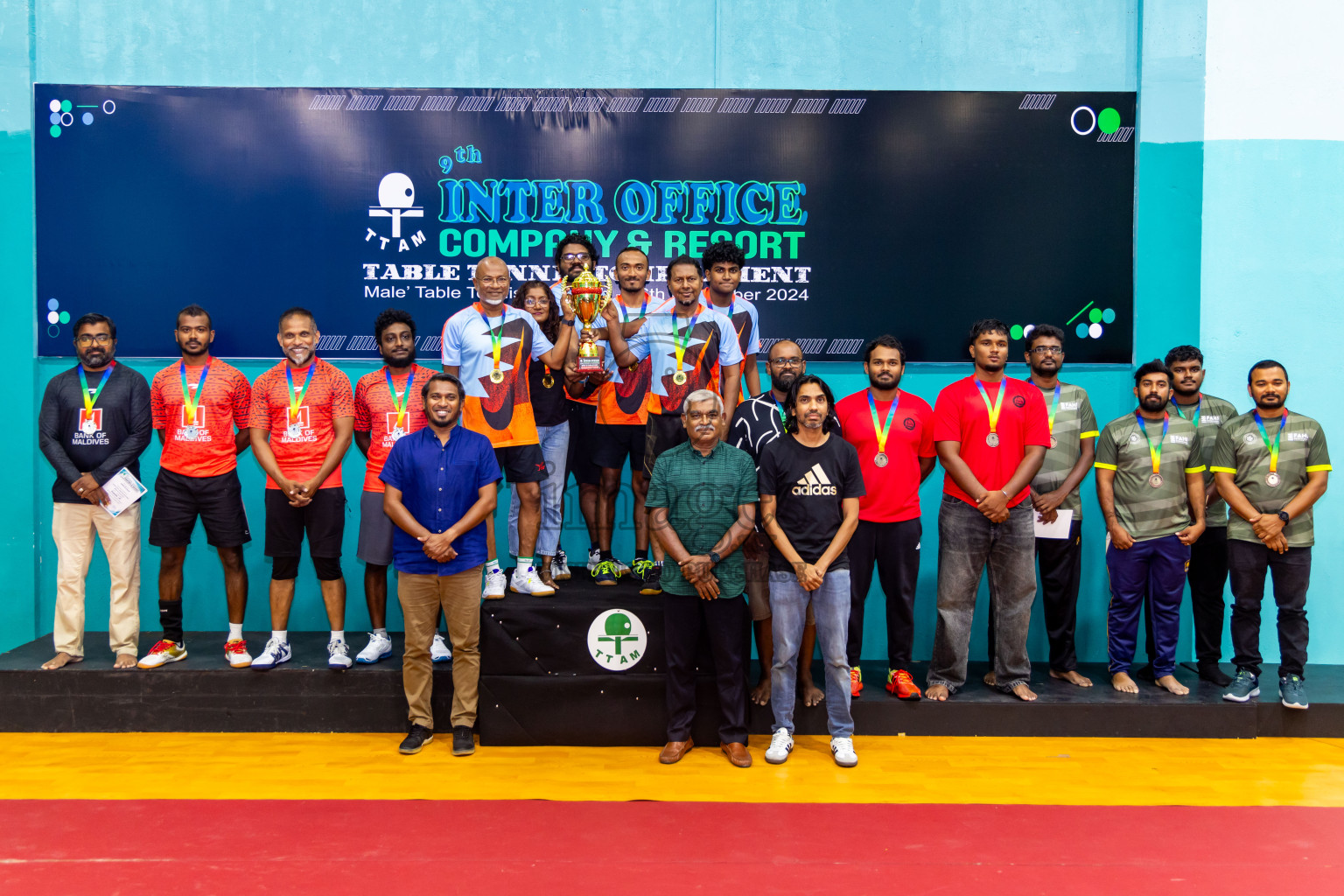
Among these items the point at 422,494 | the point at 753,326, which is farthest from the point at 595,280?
the point at 422,494

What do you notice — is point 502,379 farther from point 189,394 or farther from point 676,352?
point 189,394

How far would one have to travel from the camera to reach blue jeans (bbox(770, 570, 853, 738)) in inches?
158

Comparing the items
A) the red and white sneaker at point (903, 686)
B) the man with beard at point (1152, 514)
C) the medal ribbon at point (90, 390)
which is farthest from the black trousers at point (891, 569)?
the medal ribbon at point (90, 390)

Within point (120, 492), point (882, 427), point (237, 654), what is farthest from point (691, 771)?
point (120, 492)

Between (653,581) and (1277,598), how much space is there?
3.14m

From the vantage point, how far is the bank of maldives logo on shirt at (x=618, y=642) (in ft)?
14.1

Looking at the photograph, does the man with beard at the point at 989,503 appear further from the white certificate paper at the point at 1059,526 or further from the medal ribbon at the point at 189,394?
the medal ribbon at the point at 189,394

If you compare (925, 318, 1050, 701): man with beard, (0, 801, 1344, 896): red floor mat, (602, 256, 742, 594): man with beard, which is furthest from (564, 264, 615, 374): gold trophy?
(0, 801, 1344, 896): red floor mat

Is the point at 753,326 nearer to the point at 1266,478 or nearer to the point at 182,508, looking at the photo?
the point at 1266,478

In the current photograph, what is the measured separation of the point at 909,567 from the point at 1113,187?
9.32 feet

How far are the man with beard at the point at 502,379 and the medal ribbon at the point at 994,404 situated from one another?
205 centimetres

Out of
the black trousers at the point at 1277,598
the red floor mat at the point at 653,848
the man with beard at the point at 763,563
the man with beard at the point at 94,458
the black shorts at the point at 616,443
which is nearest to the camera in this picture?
the red floor mat at the point at 653,848

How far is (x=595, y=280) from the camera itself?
434 cm

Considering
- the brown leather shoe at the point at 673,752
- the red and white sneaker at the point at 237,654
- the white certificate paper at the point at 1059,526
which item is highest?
the white certificate paper at the point at 1059,526
